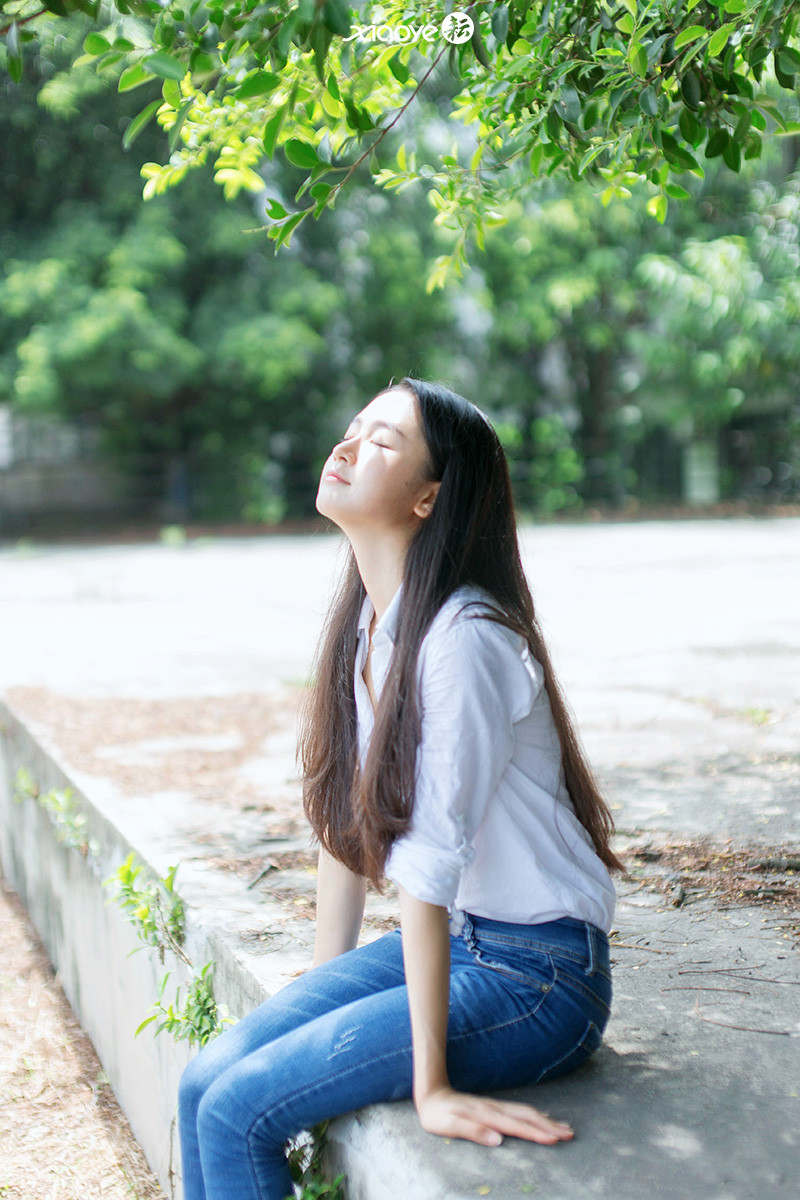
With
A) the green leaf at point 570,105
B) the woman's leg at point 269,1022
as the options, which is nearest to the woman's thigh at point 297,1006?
the woman's leg at point 269,1022

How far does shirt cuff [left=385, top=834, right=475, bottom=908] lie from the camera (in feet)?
5.68

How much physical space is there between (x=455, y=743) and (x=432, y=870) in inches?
7.1

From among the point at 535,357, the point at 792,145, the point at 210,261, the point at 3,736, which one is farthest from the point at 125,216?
the point at 3,736

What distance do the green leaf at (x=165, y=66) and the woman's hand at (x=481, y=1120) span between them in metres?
1.50

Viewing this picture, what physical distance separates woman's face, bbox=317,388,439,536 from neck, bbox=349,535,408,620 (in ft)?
0.08

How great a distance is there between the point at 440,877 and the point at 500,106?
189cm

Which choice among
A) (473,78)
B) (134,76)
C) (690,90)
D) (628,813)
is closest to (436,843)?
(134,76)

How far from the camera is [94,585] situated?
39.0ft

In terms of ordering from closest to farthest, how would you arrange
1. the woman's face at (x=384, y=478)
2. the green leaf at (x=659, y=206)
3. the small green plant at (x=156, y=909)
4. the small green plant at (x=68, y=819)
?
1. the woman's face at (x=384, y=478)
2. the small green plant at (x=156, y=909)
3. the green leaf at (x=659, y=206)
4. the small green plant at (x=68, y=819)

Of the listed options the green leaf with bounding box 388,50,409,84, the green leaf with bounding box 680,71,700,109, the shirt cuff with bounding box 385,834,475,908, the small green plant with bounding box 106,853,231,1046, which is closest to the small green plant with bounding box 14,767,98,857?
the small green plant with bounding box 106,853,231,1046

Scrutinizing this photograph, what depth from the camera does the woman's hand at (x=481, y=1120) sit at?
5.53ft

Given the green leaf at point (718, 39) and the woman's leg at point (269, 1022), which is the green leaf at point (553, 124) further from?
the woman's leg at point (269, 1022)

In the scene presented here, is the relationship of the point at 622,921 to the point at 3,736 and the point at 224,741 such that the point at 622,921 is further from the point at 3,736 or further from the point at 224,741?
Answer: the point at 3,736

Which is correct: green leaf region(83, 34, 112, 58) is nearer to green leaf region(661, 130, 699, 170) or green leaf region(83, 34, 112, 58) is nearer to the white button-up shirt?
the white button-up shirt
